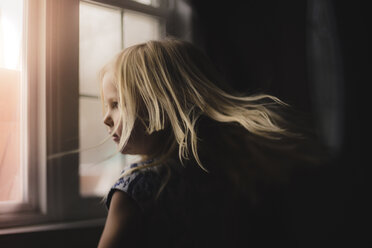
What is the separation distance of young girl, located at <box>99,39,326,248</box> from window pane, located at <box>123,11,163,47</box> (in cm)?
2

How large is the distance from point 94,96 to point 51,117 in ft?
0.22

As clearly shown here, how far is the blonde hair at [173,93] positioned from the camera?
18.3 inches

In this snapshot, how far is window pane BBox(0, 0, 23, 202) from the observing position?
43cm

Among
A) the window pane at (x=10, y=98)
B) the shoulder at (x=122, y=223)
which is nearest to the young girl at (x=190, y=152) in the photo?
the shoulder at (x=122, y=223)

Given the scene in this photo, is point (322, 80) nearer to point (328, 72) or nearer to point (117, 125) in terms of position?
point (328, 72)


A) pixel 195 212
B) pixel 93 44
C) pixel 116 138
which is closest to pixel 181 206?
pixel 195 212

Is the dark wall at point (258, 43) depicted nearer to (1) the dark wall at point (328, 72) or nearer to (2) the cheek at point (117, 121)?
(1) the dark wall at point (328, 72)

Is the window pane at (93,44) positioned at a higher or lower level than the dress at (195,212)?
higher

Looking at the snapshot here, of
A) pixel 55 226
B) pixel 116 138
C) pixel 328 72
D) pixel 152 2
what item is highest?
pixel 152 2

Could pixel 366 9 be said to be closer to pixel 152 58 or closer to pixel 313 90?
pixel 313 90

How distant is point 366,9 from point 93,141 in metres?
0.54

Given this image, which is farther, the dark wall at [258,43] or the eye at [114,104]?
the dark wall at [258,43]

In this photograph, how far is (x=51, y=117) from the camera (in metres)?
0.45

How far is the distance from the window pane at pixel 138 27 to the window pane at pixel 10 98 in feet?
0.49
